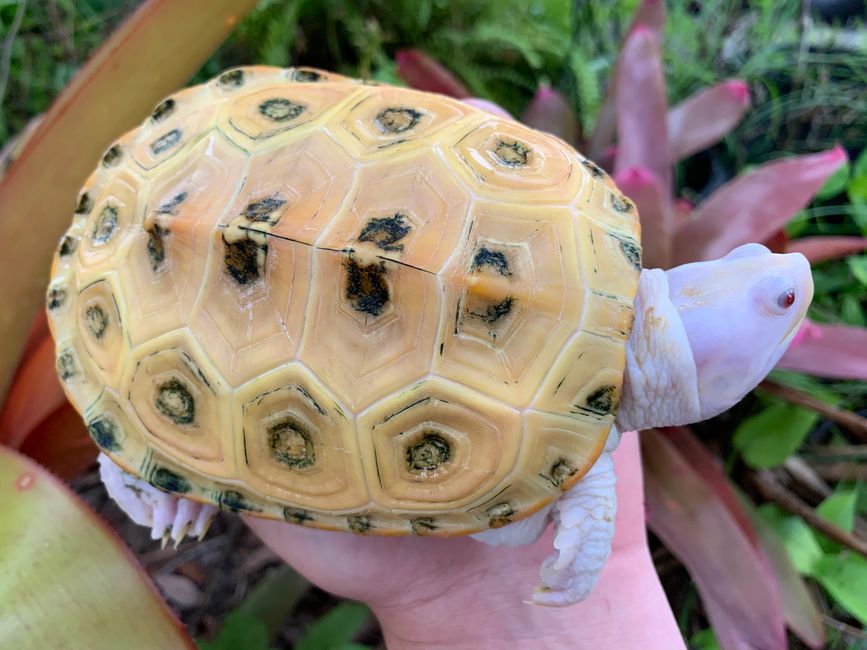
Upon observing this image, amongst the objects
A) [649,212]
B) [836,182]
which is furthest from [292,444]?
[836,182]

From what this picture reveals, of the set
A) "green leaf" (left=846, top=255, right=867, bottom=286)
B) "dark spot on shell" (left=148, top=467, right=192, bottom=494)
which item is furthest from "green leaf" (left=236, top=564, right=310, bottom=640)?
"green leaf" (left=846, top=255, right=867, bottom=286)

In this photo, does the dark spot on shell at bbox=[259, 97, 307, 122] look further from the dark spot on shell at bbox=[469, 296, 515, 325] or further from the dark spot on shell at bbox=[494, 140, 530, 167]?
the dark spot on shell at bbox=[469, 296, 515, 325]

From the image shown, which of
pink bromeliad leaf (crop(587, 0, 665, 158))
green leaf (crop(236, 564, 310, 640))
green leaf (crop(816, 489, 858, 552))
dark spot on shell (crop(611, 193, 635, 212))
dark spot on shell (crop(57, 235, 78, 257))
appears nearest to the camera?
dark spot on shell (crop(611, 193, 635, 212))

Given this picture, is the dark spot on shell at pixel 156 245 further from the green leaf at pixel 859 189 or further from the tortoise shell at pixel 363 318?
the green leaf at pixel 859 189

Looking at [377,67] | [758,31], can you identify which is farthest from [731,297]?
[758,31]

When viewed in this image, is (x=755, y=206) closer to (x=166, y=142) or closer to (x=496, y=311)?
(x=496, y=311)

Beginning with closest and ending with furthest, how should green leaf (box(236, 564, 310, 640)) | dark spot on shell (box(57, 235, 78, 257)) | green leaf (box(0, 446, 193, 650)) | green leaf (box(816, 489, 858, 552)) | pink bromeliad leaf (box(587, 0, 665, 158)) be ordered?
green leaf (box(0, 446, 193, 650))
dark spot on shell (box(57, 235, 78, 257))
green leaf (box(236, 564, 310, 640))
green leaf (box(816, 489, 858, 552))
pink bromeliad leaf (box(587, 0, 665, 158))
